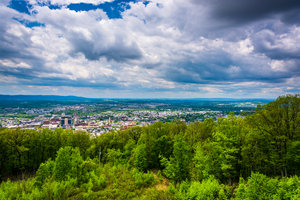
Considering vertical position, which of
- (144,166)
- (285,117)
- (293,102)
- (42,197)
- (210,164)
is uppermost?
(293,102)

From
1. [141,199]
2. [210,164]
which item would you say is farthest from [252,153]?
[141,199]

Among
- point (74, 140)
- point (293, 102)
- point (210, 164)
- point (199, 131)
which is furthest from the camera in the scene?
point (74, 140)

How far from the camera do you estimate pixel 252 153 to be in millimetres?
19281

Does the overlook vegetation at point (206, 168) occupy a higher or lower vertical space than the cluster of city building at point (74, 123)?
higher

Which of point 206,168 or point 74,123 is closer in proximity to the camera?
point 206,168

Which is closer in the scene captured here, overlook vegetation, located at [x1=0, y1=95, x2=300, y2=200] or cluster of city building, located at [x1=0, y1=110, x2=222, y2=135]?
overlook vegetation, located at [x1=0, y1=95, x2=300, y2=200]

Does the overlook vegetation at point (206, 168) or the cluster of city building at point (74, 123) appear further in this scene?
the cluster of city building at point (74, 123)

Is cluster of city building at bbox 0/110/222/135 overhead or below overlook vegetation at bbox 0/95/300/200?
below

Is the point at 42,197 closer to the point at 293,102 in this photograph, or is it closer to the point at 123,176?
the point at 123,176

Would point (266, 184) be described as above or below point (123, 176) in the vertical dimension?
above

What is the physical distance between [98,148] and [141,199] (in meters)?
27.3

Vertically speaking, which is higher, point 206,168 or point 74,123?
point 206,168

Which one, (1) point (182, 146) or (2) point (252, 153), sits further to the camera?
(1) point (182, 146)

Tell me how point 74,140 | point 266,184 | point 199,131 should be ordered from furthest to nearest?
1. point 74,140
2. point 199,131
3. point 266,184
